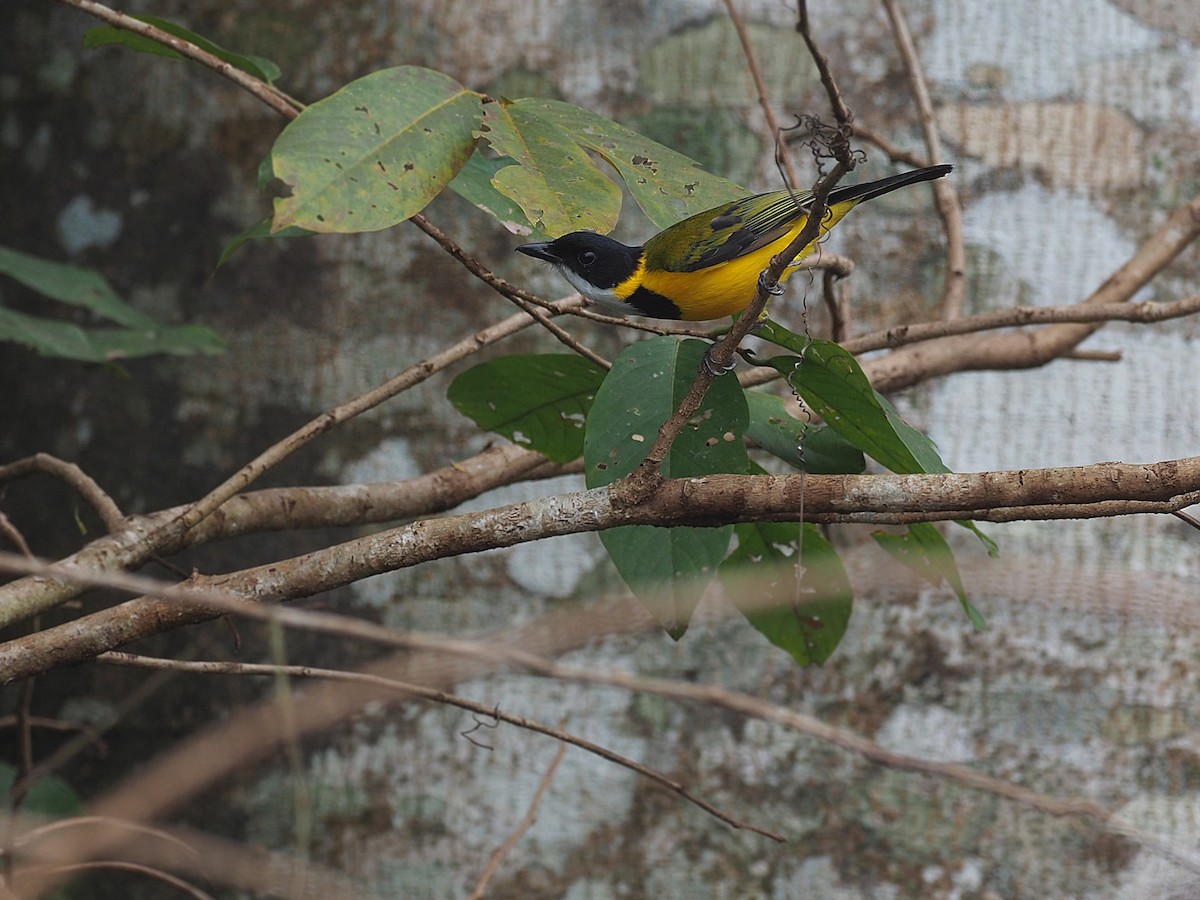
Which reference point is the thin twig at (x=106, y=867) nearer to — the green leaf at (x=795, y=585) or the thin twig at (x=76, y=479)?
the thin twig at (x=76, y=479)

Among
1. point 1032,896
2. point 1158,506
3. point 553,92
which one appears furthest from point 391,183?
point 1032,896

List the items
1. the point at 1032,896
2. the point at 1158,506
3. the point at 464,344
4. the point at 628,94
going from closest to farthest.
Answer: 1. the point at 1158,506
2. the point at 464,344
3. the point at 1032,896
4. the point at 628,94

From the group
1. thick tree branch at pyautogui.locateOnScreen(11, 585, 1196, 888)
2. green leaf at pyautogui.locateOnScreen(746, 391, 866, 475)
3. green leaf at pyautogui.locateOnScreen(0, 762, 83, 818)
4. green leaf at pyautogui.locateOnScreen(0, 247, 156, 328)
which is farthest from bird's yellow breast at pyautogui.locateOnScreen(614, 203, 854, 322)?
green leaf at pyautogui.locateOnScreen(0, 762, 83, 818)

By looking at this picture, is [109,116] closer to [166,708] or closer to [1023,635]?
[166,708]

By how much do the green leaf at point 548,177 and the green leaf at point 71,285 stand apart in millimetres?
1225

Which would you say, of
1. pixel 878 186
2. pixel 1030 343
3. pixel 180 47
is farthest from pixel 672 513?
pixel 1030 343

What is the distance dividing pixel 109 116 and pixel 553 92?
3.01 feet

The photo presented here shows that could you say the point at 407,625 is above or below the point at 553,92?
below

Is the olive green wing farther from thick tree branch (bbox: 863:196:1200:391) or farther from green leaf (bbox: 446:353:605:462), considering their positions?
thick tree branch (bbox: 863:196:1200:391)

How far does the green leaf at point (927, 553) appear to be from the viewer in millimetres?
1180

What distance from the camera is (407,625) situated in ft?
7.10

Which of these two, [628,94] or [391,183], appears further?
[628,94]

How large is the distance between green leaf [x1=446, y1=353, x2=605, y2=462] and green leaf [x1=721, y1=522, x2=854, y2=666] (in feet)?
0.80

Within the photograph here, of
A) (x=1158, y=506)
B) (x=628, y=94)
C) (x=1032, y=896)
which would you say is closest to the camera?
(x=1158, y=506)
